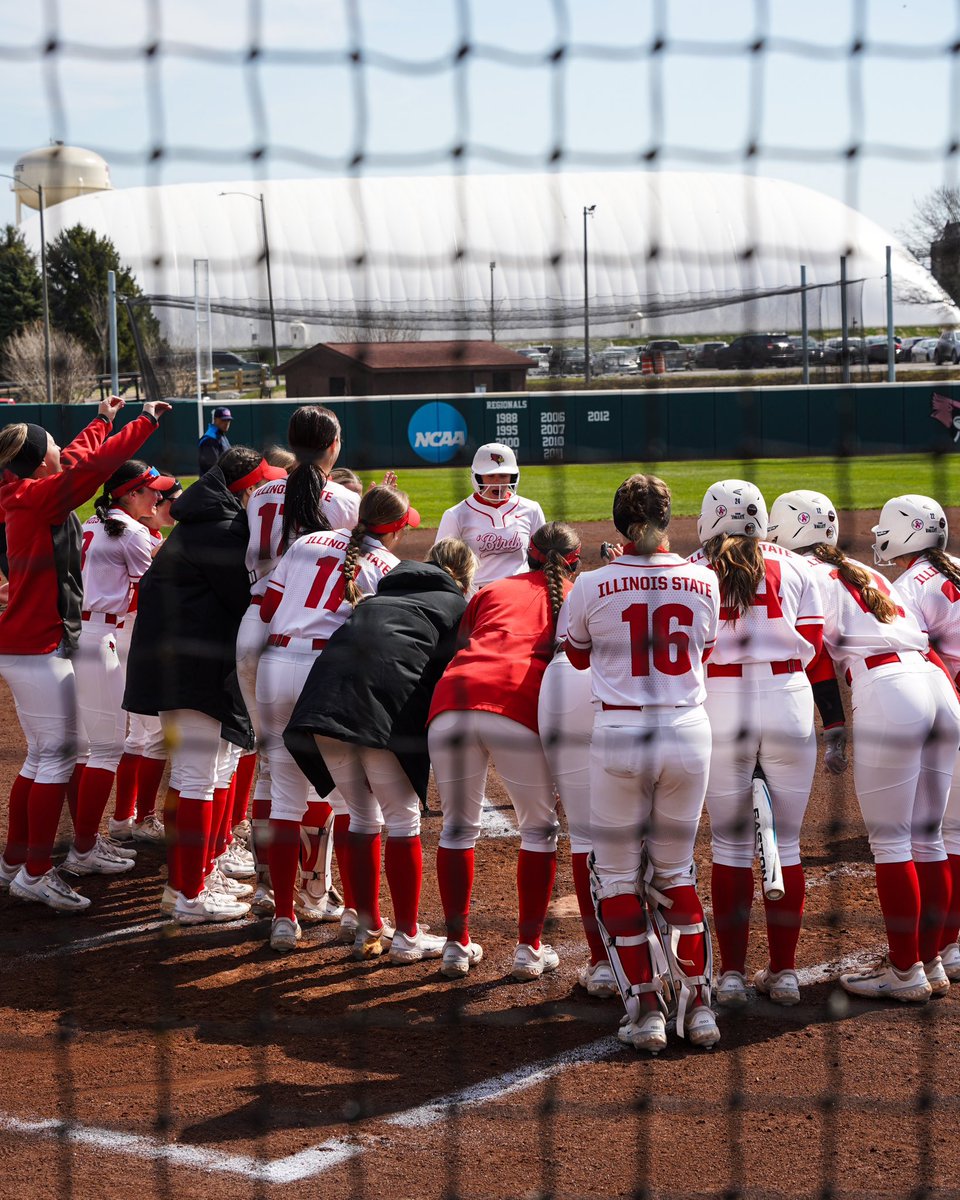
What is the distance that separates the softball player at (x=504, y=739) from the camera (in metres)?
4.36

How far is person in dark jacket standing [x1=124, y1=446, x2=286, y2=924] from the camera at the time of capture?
4.87 metres

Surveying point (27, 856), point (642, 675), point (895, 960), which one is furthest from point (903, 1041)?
point (27, 856)

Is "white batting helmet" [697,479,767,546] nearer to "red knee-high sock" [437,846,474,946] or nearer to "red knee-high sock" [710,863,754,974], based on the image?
"red knee-high sock" [710,863,754,974]

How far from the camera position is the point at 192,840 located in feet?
16.3

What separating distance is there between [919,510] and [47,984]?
3465 millimetres

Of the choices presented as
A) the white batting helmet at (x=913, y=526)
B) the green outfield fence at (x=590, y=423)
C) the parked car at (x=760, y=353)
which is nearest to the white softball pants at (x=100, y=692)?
the white batting helmet at (x=913, y=526)

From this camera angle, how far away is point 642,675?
Answer: 3.85 metres

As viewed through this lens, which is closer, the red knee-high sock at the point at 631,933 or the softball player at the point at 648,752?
the softball player at the point at 648,752

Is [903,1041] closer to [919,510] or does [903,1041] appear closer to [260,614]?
[919,510]

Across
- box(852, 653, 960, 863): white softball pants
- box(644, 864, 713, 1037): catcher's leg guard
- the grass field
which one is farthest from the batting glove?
the grass field

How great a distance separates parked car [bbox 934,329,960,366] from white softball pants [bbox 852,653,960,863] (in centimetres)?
2386

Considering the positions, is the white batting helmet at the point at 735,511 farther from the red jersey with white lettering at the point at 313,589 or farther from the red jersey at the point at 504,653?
the red jersey with white lettering at the point at 313,589

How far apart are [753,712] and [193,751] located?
2.09 metres

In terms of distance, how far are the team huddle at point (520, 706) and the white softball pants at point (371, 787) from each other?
0.04ft
